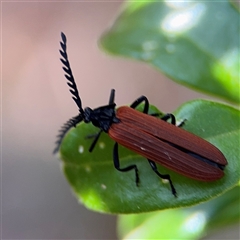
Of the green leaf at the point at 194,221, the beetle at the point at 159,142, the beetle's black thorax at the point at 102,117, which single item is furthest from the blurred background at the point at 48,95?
the beetle at the point at 159,142

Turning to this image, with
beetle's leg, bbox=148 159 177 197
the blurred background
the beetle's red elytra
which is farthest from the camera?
the blurred background

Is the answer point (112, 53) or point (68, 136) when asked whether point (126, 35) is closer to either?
point (112, 53)

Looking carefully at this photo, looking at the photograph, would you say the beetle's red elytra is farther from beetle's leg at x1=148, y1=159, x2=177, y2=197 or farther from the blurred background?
the blurred background

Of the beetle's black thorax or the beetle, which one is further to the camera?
the beetle's black thorax

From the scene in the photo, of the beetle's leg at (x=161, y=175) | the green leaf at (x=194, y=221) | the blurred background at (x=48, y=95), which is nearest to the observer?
the beetle's leg at (x=161, y=175)

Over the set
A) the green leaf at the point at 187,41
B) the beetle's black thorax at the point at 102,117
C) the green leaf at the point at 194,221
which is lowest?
the green leaf at the point at 194,221

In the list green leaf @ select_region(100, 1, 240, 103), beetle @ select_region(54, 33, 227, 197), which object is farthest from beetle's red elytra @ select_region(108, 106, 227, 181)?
green leaf @ select_region(100, 1, 240, 103)

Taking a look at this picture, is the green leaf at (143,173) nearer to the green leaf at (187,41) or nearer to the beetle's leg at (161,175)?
the beetle's leg at (161,175)
